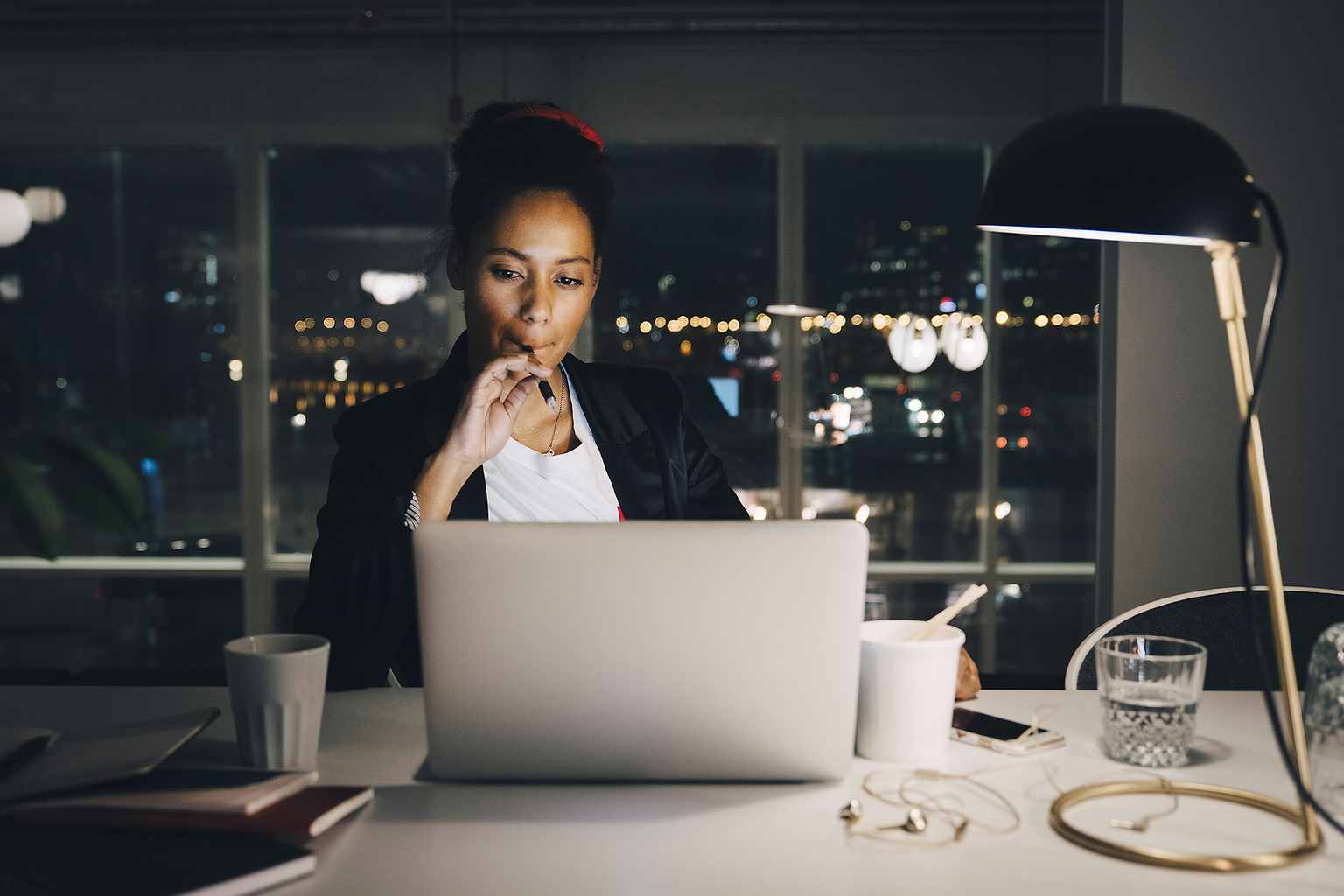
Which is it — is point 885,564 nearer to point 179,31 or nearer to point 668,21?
point 668,21

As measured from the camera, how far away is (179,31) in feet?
15.6

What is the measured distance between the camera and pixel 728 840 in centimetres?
88

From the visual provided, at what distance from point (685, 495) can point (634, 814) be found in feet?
3.81

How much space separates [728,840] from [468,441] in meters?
0.98

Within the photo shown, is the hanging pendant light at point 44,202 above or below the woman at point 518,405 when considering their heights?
above

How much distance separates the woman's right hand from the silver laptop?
0.70 m

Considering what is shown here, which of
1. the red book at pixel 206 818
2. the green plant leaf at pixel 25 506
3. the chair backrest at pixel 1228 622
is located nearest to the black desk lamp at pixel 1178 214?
the red book at pixel 206 818

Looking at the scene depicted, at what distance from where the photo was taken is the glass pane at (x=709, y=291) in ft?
17.0

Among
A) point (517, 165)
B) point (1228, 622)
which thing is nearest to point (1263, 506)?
point (1228, 622)

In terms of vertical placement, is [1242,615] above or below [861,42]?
below

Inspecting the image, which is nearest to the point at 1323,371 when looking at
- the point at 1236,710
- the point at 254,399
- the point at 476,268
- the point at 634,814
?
the point at 1236,710

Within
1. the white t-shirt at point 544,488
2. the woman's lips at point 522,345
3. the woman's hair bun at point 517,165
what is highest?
the woman's hair bun at point 517,165

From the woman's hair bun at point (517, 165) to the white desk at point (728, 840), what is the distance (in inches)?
44.5

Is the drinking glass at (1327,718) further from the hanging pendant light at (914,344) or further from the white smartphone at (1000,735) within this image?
the hanging pendant light at (914,344)
